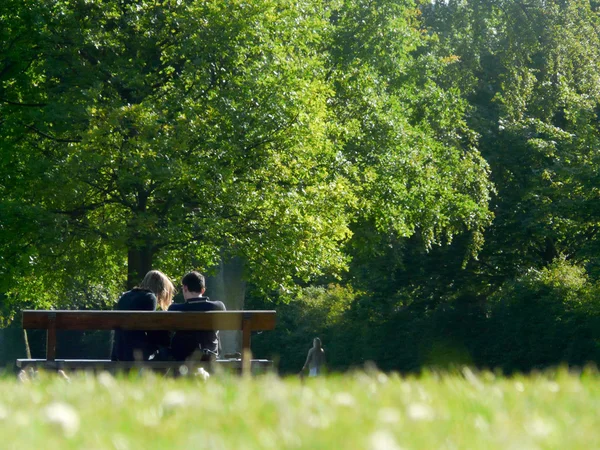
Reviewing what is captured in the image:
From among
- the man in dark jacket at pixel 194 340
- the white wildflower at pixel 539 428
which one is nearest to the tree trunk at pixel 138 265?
the man in dark jacket at pixel 194 340

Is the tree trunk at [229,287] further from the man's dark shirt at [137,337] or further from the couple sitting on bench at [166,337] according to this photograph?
the man's dark shirt at [137,337]

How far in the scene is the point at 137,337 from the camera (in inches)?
403

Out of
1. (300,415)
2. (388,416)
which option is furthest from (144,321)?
(388,416)

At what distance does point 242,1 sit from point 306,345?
18.7 m

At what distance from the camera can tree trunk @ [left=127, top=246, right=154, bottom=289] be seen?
20.7 metres

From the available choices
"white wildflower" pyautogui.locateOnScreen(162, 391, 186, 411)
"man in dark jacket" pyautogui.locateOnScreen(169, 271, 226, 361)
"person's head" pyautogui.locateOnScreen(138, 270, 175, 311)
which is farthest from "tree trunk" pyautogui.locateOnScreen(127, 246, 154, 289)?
"white wildflower" pyautogui.locateOnScreen(162, 391, 186, 411)

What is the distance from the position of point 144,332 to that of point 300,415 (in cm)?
747

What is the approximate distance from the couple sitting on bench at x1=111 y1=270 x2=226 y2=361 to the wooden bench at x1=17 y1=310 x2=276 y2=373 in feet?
1.03

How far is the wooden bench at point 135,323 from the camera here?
31.3 feet

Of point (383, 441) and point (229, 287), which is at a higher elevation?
point (383, 441)

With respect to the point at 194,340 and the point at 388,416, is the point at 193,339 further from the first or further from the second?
the point at 388,416

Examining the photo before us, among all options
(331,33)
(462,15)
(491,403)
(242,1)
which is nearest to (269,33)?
(242,1)

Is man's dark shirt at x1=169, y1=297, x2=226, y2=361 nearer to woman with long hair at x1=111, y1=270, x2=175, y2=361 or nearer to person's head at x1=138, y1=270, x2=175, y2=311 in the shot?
woman with long hair at x1=111, y1=270, x2=175, y2=361

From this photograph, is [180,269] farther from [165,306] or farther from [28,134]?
[165,306]
